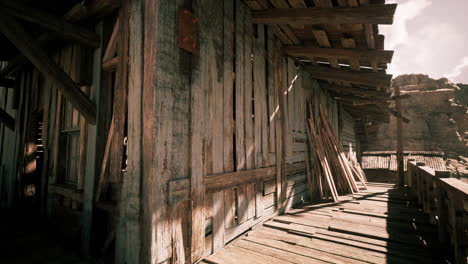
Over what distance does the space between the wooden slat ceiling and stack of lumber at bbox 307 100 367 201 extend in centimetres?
160

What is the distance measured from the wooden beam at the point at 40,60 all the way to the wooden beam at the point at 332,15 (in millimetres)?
3154

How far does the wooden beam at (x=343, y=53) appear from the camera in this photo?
4426 mm

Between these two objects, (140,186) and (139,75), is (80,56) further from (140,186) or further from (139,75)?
(140,186)

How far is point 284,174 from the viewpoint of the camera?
5016 millimetres

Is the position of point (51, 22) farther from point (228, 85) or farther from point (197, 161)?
point (197, 161)

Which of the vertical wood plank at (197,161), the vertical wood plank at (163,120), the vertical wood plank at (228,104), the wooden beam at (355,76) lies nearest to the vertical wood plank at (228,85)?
the vertical wood plank at (228,104)

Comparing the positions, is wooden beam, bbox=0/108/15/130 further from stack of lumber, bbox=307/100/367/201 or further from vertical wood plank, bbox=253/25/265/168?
stack of lumber, bbox=307/100/367/201

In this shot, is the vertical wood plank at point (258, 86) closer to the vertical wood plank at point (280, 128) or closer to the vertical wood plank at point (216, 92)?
the vertical wood plank at point (280, 128)

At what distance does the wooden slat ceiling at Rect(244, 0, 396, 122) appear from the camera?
334 centimetres

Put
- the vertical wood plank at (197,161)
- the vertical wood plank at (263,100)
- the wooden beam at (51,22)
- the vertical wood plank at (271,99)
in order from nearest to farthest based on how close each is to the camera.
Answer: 1. the vertical wood plank at (197,161)
2. the wooden beam at (51,22)
3. the vertical wood plank at (263,100)
4. the vertical wood plank at (271,99)

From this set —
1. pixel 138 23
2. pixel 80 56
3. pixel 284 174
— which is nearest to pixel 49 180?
pixel 80 56

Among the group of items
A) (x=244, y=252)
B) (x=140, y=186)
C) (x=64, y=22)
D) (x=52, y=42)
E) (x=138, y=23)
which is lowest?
(x=244, y=252)

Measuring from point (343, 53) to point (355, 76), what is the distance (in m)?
1.46

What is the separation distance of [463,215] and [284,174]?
290cm
